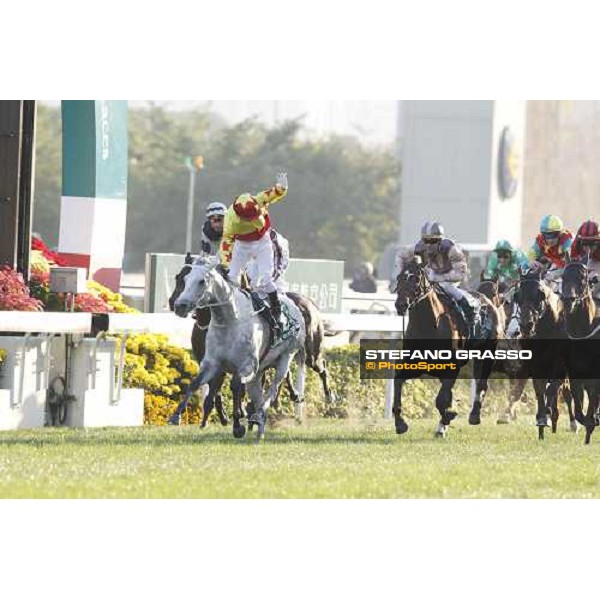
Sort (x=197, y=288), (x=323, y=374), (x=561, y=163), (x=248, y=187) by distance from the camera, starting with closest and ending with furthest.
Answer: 1. (x=197, y=288)
2. (x=323, y=374)
3. (x=248, y=187)
4. (x=561, y=163)

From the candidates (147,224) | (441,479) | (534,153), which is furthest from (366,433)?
(534,153)

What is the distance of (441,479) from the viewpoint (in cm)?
1158

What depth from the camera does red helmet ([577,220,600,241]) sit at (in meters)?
15.5

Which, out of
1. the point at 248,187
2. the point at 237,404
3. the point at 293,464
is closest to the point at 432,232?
the point at 237,404

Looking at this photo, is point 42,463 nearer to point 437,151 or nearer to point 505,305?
point 505,305

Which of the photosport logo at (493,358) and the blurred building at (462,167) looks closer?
the photosport logo at (493,358)

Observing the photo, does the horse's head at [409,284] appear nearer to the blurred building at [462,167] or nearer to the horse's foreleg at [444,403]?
the horse's foreleg at [444,403]

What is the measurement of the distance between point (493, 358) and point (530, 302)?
2.68 ft

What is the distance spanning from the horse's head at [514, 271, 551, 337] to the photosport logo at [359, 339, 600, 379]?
17.8 inches

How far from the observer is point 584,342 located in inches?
595

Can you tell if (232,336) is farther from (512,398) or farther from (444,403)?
(512,398)

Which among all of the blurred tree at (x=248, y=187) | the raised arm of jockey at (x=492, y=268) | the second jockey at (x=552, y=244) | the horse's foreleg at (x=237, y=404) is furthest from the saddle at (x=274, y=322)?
the blurred tree at (x=248, y=187)

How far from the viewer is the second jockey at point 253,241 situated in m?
14.1

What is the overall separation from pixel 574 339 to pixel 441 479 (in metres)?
3.84
